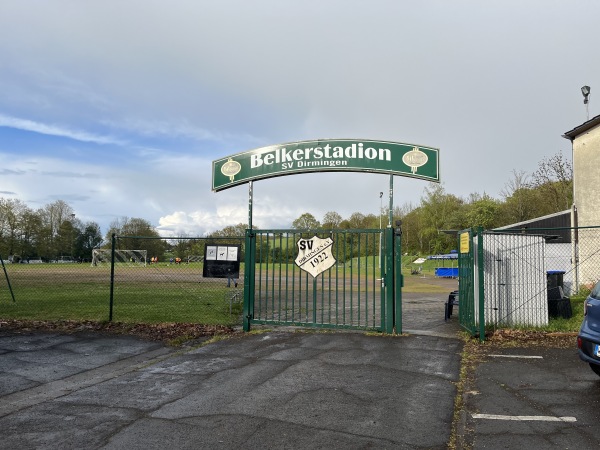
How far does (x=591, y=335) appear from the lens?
5.58 meters

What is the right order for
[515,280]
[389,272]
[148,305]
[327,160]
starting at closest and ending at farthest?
[389,272] < [515,280] < [327,160] < [148,305]

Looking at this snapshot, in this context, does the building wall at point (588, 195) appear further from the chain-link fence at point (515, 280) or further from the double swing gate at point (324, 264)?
the double swing gate at point (324, 264)

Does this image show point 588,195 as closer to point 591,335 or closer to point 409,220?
point 591,335

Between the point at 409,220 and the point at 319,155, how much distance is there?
59.1 metres

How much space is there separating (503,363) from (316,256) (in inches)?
162

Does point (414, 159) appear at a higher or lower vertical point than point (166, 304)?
higher

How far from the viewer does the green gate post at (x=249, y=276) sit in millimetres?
10055

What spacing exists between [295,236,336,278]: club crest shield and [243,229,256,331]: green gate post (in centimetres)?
99

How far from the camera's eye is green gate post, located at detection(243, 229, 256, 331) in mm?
10055

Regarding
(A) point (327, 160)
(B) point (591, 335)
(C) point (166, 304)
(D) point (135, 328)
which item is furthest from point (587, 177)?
(D) point (135, 328)

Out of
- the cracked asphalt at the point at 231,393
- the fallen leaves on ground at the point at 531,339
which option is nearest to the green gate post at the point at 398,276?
the cracked asphalt at the point at 231,393

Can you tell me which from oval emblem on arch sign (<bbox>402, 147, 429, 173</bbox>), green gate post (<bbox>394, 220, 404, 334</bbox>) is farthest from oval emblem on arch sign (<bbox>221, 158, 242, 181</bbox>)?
green gate post (<bbox>394, 220, 404, 334</bbox>)

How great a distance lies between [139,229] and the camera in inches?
2731

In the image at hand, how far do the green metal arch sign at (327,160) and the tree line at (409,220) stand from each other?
2941cm
